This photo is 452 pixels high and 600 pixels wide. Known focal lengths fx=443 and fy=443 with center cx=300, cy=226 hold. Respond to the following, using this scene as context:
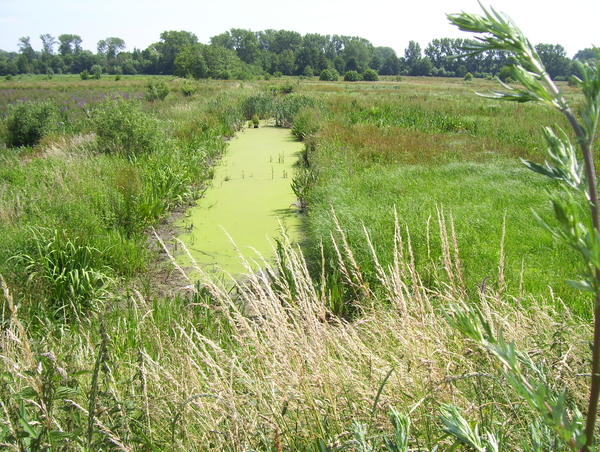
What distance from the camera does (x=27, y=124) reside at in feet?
40.1

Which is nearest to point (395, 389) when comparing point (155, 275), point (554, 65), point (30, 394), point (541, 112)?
point (30, 394)

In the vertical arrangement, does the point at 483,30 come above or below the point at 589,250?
above

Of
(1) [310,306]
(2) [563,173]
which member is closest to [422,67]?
(1) [310,306]

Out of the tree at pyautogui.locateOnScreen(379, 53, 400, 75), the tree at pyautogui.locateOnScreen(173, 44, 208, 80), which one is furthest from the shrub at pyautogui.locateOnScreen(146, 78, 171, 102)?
the tree at pyautogui.locateOnScreen(379, 53, 400, 75)

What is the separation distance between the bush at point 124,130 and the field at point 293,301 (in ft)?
0.12

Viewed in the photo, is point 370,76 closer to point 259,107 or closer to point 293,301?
point 259,107

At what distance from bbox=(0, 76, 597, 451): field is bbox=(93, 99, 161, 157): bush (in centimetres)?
4

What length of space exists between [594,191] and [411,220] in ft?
15.3

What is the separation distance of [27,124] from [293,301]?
12.5 meters

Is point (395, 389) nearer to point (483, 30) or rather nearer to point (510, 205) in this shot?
point (483, 30)

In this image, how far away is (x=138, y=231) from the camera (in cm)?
579

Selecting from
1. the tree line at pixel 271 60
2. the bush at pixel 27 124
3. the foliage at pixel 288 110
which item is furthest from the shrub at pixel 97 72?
the bush at pixel 27 124

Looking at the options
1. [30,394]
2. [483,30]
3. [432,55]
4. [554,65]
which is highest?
[432,55]

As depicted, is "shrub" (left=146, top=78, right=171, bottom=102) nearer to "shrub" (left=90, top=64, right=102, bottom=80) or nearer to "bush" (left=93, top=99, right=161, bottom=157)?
"bush" (left=93, top=99, right=161, bottom=157)
